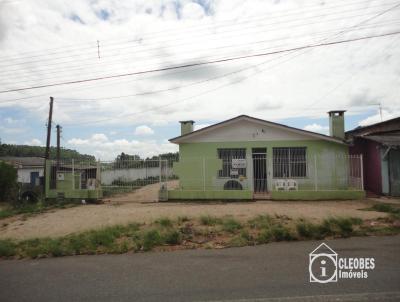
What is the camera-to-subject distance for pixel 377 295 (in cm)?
411

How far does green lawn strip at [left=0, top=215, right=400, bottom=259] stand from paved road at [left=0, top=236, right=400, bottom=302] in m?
0.41

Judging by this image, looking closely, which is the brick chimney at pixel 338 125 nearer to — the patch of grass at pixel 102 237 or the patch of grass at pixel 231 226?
the patch of grass at pixel 231 226

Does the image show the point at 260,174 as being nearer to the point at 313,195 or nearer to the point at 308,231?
the point at 313,195

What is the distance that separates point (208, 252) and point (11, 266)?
354 cm

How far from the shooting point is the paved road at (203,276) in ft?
14.2

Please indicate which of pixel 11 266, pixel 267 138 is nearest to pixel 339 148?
pixel 267 138

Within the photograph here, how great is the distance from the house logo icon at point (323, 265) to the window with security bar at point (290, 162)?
10150 millimetres

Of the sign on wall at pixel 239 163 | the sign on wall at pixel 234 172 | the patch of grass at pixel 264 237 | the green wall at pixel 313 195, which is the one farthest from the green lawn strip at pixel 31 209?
the patch of grass at pixel 264 237

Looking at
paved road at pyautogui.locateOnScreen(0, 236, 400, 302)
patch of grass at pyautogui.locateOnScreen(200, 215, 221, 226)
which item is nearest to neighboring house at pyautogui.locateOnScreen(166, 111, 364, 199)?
patch of grass at pyautogui.locateOnScreen(200, 215, 221, 226)

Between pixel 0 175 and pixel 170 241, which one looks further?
pixel 0 175

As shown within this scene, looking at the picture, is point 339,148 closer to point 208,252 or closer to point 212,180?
point 212,180

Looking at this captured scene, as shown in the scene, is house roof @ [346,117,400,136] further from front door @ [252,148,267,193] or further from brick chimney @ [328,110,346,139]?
front door @ [252,148,267,193]

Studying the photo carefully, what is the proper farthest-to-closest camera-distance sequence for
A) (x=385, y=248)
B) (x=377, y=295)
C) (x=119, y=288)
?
(x=385, y=248), (x=119, y=288), (x=377, y=295)

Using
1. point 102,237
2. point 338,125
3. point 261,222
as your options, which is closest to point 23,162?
point 338,125
